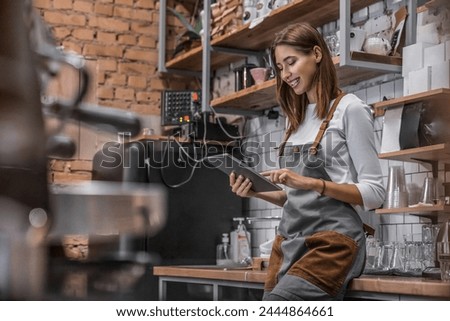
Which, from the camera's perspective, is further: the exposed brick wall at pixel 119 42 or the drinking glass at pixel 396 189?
the exposed brick wall at pixel 119 42

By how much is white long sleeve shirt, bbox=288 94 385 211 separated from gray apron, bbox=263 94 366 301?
1.3 inches

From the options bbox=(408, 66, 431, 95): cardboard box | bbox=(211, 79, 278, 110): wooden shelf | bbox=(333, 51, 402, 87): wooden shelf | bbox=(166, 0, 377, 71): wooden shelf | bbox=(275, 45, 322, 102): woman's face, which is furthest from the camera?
bbox=(211, 79, 278, 110): wooden shelf

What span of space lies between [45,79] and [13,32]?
572mm

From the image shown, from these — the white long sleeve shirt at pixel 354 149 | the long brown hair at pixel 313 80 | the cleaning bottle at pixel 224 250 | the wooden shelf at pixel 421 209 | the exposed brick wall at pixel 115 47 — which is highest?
the exposed brick wall at pixel 115 47

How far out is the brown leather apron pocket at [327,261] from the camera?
6.40 feet

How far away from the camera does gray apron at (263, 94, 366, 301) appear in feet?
6.41

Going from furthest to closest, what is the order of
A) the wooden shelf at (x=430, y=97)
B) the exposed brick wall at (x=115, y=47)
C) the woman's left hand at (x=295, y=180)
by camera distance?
the exposed brick wall at (x=115, y=47)
the wooden shelf at (x=430, y=97)
the woman's left hand at (x=295, y=180)

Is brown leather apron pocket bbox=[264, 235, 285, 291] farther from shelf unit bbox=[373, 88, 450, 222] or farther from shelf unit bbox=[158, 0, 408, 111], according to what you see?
shelf unit bbox=[158, 0, 408, 111]

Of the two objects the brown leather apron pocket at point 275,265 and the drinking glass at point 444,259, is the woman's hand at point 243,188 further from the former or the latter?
the drinking glass at point 444,259

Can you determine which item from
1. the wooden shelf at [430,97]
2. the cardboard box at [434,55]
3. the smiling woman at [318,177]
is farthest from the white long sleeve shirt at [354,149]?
the cardboard box at [434,55]

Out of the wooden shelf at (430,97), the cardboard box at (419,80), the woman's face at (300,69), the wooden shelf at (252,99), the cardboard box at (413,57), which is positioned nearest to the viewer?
the woman's face at (300,69)

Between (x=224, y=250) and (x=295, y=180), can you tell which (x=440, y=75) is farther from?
(x=224, y=250)

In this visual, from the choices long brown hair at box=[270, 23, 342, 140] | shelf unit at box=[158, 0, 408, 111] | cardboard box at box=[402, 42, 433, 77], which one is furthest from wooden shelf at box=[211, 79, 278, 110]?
long brown hair at box=[270, 23, 342, 140]

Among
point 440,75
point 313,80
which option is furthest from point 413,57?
point 313,80
